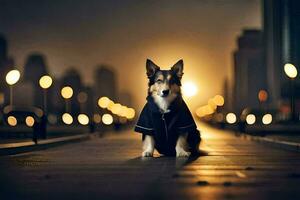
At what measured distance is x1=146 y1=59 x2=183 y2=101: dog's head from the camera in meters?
15.1

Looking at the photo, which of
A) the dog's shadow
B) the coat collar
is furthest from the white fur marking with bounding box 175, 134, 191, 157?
the coat collar

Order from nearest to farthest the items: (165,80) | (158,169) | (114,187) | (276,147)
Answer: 1. (114,187)
2. (158,169)
3. (165,80)
4. (276,147)

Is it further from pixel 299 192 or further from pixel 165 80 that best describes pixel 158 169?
pixel 299 192

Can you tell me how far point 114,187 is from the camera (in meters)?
10.1

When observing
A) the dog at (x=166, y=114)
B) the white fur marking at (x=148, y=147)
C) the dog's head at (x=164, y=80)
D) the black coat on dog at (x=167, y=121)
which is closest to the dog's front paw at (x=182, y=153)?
the dog at (x=166, y=114)

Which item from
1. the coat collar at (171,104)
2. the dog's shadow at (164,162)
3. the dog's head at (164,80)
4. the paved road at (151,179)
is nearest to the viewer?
the paved road at (151,179)

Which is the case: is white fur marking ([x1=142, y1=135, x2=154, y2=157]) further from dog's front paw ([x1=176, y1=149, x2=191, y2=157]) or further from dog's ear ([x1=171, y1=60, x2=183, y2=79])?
dog's ear ([x1=171, y1=60, x2=183, y2=79])

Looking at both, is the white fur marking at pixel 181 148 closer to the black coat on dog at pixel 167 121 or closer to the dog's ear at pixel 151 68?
the black coat on dog at pixel 167 121

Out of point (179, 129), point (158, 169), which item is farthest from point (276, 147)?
point (158, 169)

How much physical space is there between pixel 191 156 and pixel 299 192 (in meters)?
7.38

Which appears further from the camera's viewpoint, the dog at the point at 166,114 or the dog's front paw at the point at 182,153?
the dog's front paw at the point at 182,153

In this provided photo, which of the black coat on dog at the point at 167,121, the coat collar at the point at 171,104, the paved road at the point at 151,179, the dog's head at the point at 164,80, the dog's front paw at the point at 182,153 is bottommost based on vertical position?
the paved road at the point at 151,179

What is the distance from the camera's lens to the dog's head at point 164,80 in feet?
49.7

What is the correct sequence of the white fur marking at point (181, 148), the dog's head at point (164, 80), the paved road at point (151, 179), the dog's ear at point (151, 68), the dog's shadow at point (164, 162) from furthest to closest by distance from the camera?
the white fur marking at point (181, 148), the dog's ear at point (151, 68), the dog's head at point (164, 80), the dog's shadow at point (164, 162), the paved road at point (151, 179)
